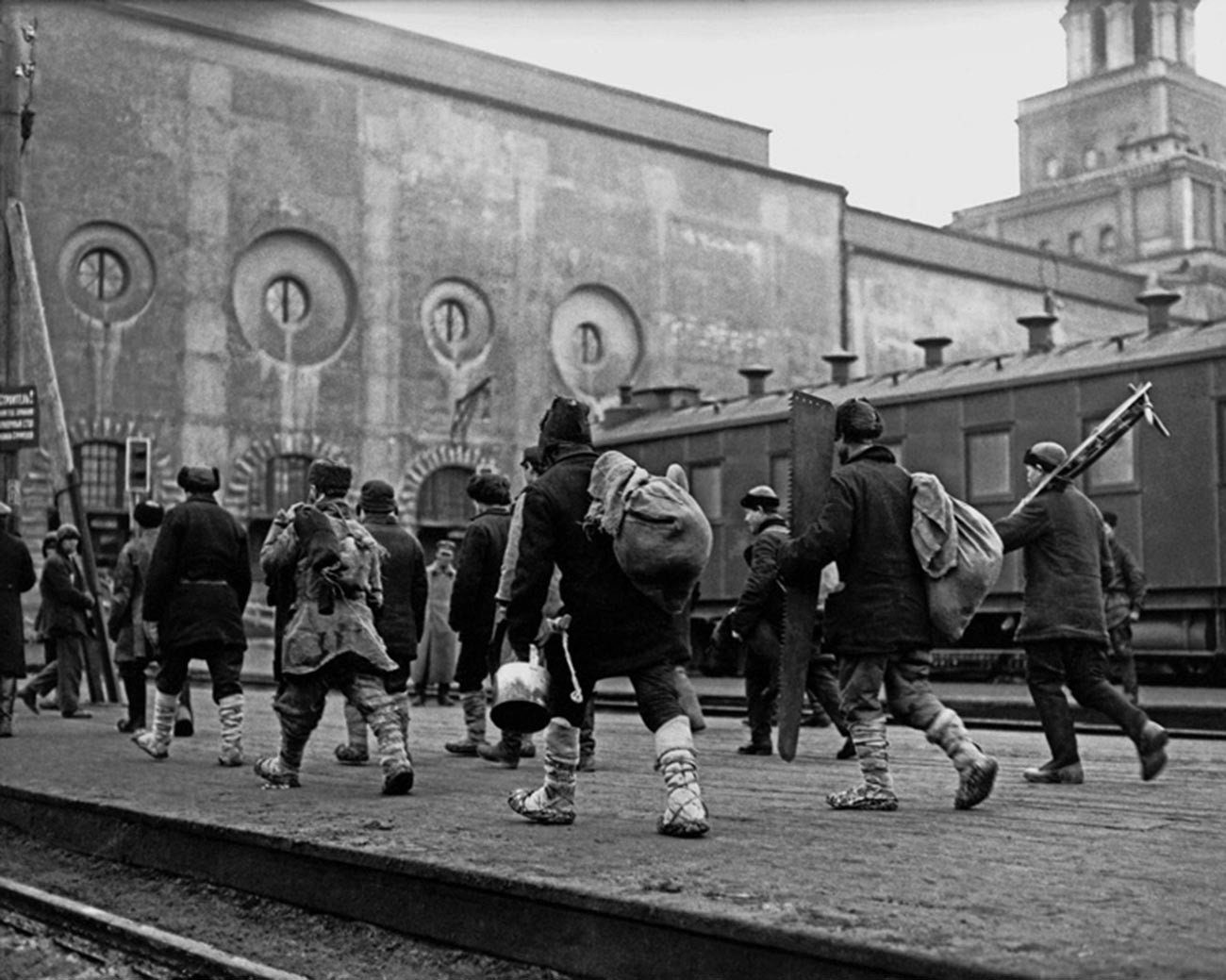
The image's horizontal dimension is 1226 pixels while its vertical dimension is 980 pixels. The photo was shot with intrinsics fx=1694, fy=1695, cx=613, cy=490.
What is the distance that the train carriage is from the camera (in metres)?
18.2

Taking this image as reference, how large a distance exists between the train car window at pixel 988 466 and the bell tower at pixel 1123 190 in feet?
120

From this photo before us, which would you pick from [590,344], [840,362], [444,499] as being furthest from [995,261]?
[840,362]

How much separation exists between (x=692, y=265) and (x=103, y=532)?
15.6m

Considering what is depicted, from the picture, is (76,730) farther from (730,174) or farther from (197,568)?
(730,174)

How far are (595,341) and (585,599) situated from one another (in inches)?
1270

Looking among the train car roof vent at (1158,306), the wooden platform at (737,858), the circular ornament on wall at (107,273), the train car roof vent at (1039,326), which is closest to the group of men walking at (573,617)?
the wooden platform at (737,858)

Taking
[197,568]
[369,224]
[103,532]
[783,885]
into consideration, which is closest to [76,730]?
[197,568]

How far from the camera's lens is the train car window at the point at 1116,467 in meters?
19.0

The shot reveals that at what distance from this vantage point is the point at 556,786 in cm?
650

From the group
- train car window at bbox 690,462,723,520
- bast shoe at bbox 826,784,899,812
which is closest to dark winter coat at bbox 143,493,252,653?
bast shoe at bbox 826,784,899,812

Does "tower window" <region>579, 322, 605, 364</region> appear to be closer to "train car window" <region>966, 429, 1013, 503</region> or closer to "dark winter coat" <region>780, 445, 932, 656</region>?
"train car window" <region>966, 429, 1013, 503</region>

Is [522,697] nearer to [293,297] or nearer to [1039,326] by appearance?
[1039,326]

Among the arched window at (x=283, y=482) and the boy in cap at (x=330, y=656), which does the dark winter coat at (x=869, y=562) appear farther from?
the arched window at (x=283, y=482)

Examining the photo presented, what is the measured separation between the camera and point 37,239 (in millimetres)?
30062
